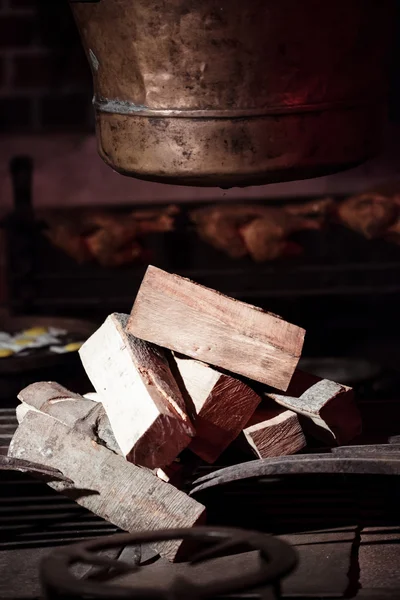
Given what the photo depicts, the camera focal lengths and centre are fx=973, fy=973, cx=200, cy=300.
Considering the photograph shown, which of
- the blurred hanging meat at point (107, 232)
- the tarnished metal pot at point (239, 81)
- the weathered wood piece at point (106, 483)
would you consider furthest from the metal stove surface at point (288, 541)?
the blurred hanging meat at point (107, 232)

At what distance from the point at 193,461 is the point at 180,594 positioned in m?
0.75

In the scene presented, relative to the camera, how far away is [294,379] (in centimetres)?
197

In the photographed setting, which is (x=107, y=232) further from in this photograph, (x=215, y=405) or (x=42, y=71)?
(x=215, y=405)

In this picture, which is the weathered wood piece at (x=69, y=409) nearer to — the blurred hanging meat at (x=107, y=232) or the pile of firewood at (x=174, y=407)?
the pile of firewood at (x=174, y=407)

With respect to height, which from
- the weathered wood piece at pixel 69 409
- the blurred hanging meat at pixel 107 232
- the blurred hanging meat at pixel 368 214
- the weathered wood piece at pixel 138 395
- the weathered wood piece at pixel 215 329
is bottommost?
the blurred hanging meat at pixel 107 232

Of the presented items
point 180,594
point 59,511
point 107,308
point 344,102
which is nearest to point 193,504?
point 59,511

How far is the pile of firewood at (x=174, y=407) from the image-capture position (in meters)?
1.71

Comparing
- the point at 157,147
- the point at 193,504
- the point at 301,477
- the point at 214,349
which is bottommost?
the point at 301,477

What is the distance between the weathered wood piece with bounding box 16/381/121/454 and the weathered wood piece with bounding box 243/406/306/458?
255mm

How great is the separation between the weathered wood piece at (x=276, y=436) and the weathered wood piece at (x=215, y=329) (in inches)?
2.7

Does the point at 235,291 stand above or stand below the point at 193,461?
below

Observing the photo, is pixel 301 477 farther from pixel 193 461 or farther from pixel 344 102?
pixel 344 102

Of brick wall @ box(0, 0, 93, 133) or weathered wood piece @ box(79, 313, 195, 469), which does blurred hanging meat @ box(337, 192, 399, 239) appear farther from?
weathered wood piece @ box(79, 313, 195, 469)

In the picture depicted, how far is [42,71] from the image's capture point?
3199mm
